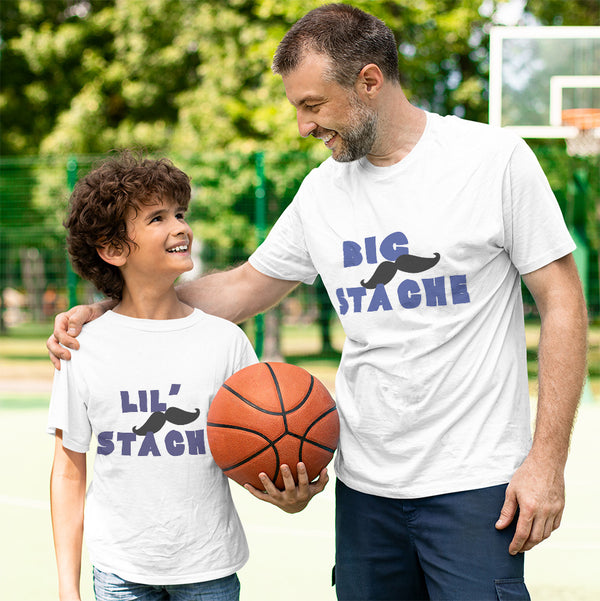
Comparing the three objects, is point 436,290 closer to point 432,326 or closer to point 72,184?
point 432,326

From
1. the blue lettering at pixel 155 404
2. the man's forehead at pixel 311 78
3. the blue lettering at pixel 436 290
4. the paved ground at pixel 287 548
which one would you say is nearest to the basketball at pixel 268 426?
the blue lettering at pixel 155 404

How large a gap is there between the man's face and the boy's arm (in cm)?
121

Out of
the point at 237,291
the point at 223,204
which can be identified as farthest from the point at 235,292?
the point at 223,204

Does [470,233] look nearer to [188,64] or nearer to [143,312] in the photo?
[143,312]

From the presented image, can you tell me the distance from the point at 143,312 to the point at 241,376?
38cm

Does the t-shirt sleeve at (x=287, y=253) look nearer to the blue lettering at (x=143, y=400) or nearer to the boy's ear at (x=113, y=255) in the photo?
the boy's ear at (x=113, y=255)

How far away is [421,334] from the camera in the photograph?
7.90 feet

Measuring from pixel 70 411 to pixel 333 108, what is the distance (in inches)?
46.9

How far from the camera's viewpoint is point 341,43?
96.8 inches

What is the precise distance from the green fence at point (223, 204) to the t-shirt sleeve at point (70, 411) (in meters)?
9.30

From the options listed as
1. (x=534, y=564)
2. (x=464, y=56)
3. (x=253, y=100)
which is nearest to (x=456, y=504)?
(x=534, y=564)

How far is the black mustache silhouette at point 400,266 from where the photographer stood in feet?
7.91

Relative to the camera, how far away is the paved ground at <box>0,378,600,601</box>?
4527 mm

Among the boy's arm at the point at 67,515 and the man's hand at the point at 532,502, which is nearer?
the man's hand at the point at 532,502
